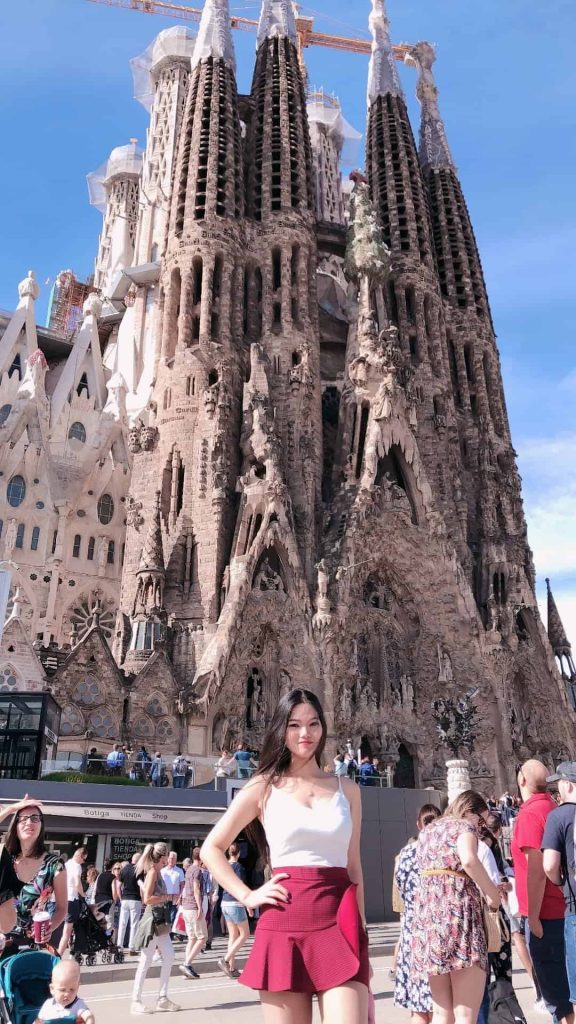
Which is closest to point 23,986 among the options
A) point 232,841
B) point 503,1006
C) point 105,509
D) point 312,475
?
point 232,841

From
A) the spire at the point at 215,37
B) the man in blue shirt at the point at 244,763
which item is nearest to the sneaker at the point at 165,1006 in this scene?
the man in blue shirt at the point at 244,763

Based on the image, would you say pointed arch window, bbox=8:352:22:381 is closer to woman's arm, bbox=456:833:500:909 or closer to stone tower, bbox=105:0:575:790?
stone tower, bbox=105:0:575:790

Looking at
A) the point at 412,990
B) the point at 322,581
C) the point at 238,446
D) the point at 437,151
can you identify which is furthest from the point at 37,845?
the point at 437,151

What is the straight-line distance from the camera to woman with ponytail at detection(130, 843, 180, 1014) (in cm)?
641

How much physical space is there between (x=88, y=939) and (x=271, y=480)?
2025cm

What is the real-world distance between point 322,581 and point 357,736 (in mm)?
5109

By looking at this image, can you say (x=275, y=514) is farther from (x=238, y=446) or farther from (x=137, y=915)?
(x=137, y=915)

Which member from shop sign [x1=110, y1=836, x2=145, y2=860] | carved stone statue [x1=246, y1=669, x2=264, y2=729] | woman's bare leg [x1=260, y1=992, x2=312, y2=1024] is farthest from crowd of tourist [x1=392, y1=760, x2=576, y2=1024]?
carved stone statue [x1=246, y1=669, x2=264, y2=729]

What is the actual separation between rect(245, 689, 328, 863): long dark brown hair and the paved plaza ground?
374 centimetres

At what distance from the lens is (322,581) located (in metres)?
27.5

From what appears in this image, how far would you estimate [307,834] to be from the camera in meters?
2.65

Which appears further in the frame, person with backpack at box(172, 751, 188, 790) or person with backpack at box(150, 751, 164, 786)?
person with backpack at box(172, 751, 188, 790)

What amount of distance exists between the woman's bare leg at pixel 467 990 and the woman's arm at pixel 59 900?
2016 mm

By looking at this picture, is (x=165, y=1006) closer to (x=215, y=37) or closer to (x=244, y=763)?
(x=244, y=763)
